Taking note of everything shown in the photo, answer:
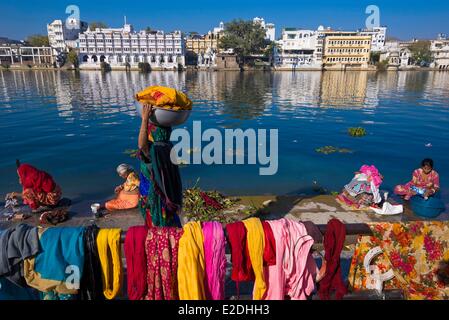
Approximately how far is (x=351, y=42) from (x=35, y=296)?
10022cm

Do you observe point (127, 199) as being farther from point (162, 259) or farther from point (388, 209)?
point (388, 209)

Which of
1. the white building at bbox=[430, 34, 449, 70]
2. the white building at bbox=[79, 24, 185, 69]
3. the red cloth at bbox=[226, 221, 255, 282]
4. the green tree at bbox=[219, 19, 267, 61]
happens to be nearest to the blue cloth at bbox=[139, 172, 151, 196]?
the red cloth at bbox=[226, 221, 255, 282]

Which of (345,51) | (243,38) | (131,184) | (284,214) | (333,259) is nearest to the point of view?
(333,259)

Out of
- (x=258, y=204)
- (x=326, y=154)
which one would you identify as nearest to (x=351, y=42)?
(x=326, y=154)

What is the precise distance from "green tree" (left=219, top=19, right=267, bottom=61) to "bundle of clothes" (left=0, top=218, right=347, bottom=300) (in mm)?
92979

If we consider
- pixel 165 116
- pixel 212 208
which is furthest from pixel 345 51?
pixel 165 116

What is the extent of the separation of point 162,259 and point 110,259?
42 centimetres

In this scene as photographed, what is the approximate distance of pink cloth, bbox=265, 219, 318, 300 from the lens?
2514mm

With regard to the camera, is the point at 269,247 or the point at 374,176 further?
the point at 374,176

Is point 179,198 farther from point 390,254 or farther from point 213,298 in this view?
point 390,254

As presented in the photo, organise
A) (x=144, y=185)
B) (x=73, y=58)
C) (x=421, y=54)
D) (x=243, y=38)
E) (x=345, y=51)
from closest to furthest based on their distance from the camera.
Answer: (x=144, y=185), (x=73, y=58), (x=345, y=51), (x=243, y=38), (x=421, y=54)

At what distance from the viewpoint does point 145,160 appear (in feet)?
12.4

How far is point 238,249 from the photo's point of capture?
249cm

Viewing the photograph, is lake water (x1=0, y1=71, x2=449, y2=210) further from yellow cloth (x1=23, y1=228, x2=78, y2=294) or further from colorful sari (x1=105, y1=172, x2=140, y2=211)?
yellow cloth (x1=23, y1=228, x2=78, y2=294)
